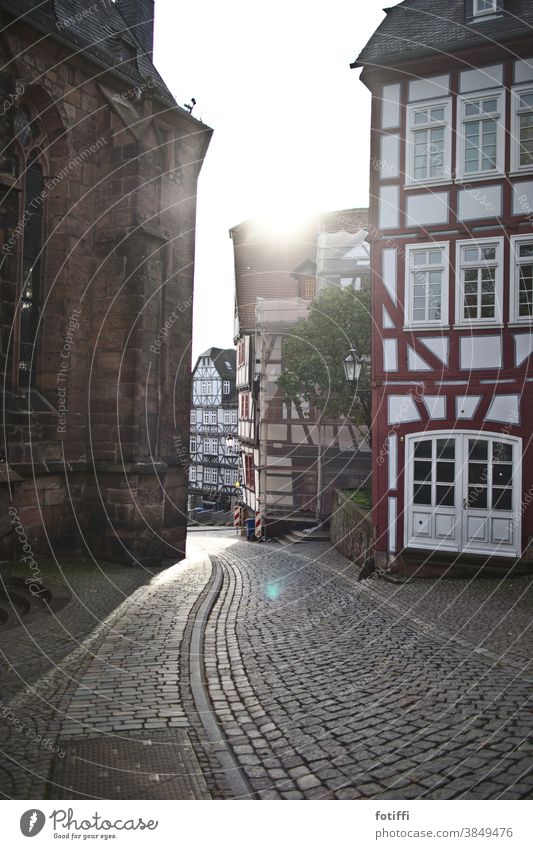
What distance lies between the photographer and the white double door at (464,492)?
41.4 feet

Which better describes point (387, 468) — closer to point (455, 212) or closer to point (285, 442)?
point (455, 212)

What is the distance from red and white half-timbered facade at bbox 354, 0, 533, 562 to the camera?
12.6 meters

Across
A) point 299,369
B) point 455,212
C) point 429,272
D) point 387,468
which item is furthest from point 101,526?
point 299,369

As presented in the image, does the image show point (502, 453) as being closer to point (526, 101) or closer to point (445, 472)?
point (445, 472)

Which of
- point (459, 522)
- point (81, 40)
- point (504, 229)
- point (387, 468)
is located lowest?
point (459, 522)

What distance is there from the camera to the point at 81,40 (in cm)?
1305

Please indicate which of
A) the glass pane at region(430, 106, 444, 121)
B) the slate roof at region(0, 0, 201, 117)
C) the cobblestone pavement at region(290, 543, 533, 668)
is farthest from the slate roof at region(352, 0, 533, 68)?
the cobblestone pavement at region(290, 543, 533, 668)

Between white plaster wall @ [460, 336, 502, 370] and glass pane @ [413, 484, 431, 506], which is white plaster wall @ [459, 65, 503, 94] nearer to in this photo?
white plaster wall @ [460, 336, 502, 370]

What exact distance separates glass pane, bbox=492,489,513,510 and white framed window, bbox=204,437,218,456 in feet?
147

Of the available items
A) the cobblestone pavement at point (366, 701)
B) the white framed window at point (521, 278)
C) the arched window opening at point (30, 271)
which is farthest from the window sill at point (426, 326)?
the arched window opening at point (30, 271)

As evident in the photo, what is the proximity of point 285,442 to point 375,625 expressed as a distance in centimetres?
1969

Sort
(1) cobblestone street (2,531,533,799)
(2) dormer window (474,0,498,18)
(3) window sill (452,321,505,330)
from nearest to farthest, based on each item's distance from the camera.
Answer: (1) cobblestone street (2,531,533,799) < (3) window sill (452,321,505,330) < (2) dormer window (474,0,498,18)

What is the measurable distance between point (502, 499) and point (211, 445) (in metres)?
45.5
